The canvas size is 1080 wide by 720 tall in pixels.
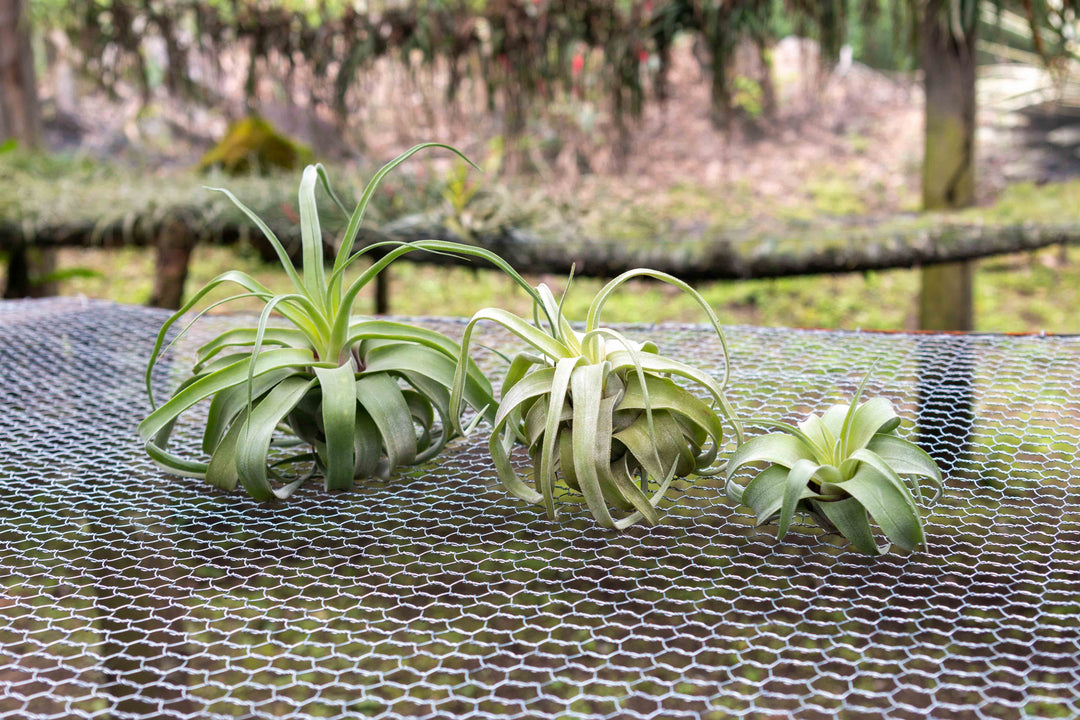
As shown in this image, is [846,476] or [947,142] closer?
[846,476]

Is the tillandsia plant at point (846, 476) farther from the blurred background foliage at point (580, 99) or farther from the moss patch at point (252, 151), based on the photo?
the moss patch at point (252, 151)

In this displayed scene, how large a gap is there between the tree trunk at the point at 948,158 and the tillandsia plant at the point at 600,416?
7.06 ft

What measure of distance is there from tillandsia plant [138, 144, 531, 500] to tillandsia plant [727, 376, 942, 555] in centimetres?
24

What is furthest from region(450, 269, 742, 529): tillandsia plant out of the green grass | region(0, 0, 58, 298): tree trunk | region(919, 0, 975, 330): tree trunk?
Result: the green grass

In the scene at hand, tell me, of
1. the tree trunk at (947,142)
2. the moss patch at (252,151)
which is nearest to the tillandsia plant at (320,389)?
the tree trunk at (947,142)

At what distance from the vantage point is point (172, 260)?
217cm

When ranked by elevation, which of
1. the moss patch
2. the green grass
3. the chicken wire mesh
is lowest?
the green grass

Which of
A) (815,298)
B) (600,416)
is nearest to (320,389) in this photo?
(600,416)

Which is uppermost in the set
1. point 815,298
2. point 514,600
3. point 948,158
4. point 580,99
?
point 580,99

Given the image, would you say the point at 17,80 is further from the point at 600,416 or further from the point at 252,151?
the point at 600,416

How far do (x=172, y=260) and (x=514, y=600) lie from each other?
73.7 inches

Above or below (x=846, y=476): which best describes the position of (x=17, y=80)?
above

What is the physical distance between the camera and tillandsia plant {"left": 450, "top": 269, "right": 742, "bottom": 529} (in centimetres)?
64

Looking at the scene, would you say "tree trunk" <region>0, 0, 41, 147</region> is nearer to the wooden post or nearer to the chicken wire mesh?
the wooden post
